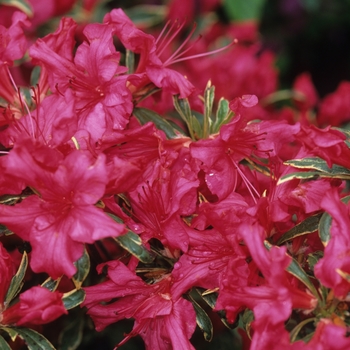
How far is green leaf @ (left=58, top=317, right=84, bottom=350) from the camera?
1.22 meters

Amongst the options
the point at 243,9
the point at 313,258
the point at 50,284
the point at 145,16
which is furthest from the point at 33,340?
the point at 243,9

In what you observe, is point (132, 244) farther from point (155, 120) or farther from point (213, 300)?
point (155, 120)

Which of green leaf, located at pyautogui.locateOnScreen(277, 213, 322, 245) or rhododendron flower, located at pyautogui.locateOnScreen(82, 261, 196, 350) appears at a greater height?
green leaf, located at pyautogui.locateOnScreen(277, 213, 322, 245)

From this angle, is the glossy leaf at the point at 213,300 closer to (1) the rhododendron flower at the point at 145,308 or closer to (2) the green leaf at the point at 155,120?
(1) the rhododendron flower at the point at 145,308

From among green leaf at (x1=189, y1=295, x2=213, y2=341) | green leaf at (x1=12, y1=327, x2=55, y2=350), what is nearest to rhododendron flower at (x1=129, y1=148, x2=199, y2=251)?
green leaf at (x1=189, y1=295, x2=213, y2=341)

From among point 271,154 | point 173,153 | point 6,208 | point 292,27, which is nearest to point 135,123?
point 173,153

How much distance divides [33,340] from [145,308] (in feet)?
0.58

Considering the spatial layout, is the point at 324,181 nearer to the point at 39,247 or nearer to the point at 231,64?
the point at 39,247

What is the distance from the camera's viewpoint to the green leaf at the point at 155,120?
46.3 inches

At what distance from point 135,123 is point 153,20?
930mm

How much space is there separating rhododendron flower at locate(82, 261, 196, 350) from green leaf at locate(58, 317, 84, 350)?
0.70ft

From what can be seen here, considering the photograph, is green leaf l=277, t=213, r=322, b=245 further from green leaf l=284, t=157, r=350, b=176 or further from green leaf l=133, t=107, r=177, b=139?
green leaf l=133, t=107, r=177, b=139

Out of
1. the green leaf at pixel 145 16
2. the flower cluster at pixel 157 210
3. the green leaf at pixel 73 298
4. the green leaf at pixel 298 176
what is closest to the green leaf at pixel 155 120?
the flower cluster at pixel 157 210

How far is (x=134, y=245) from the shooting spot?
941 mm
